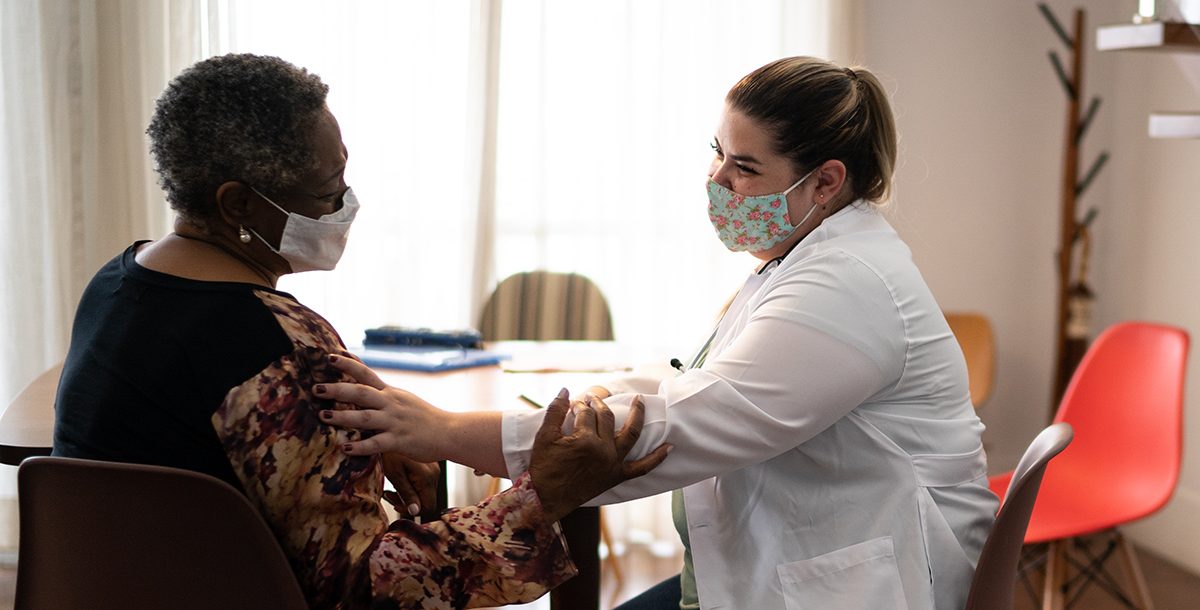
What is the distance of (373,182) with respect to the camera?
340 cm

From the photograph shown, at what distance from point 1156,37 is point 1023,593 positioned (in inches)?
69.9

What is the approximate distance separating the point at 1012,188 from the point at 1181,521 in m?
1.32

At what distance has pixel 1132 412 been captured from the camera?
8.44 feet

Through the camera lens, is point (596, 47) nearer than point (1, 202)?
No

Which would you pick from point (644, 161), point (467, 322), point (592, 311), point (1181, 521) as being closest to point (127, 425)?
point (592, 311)

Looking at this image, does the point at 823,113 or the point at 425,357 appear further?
the point at 425,357

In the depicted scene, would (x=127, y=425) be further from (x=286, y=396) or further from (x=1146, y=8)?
(x=1146, y=8)

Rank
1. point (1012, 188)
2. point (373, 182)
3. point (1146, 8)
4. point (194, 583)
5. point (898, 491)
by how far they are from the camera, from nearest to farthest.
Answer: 1. point (194, 583)
2. point (898, 491)
3. point (1146, 8)
4. point (373, 182)
5. point (1012, 188)

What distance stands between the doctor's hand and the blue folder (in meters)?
0.92

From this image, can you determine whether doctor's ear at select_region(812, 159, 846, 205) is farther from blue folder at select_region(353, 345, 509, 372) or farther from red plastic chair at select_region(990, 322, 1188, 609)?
red plastic chair at select_region(990, 322, 1188, 609)

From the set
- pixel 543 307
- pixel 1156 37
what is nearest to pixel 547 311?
pixel 543 307

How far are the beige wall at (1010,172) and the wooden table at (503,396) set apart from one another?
2.03m

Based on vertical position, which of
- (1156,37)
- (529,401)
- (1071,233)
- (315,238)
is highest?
(1156,37)

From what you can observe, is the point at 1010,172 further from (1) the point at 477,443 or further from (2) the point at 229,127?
(2) the point at 229,127
